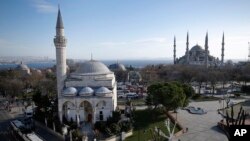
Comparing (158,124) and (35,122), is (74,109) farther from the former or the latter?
(158,124)

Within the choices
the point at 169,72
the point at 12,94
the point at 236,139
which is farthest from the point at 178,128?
the point at 169,72

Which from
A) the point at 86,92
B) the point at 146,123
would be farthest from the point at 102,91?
the point at 146,123

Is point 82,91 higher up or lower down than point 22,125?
higher up

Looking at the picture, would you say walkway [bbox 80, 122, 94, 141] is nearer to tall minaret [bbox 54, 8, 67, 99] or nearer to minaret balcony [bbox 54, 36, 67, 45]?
tall minaret [bbox 54, 8, 67, 99]

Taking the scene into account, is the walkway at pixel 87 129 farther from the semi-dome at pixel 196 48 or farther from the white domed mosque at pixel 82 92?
the semi-dome at pixel 196 48

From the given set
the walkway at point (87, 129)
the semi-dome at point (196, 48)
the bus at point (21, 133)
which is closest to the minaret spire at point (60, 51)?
the walkway at point (87, 129)

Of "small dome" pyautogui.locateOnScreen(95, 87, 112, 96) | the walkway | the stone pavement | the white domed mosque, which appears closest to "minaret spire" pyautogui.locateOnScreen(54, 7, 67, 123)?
the white domed mosque
